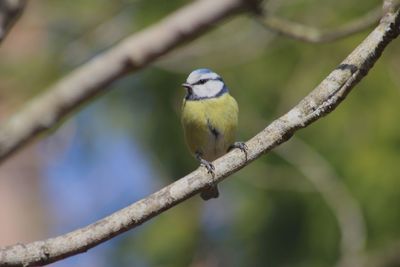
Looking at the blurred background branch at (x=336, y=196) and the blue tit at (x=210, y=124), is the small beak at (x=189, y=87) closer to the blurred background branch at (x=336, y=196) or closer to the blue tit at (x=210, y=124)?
the blue tit at (x=210, y=124)

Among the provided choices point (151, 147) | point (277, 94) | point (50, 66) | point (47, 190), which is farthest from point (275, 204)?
point (47, 190)

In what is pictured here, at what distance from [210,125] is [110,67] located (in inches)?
16.6

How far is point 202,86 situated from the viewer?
3.10m

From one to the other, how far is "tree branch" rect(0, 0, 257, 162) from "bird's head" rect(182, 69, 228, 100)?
22cm

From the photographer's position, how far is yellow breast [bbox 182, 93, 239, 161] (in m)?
A: 2.91

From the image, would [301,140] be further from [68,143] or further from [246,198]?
[68,143]

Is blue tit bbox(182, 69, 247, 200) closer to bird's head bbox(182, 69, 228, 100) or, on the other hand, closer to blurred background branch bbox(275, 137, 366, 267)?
bird's head bbox(182, 69, 228, 100)

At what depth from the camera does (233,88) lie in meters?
4.11

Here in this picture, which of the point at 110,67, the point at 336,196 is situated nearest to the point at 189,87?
the point at 110,67

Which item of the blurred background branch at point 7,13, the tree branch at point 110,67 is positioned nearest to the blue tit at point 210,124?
the tree branch at point 110,67

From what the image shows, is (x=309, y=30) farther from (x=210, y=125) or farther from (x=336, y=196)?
(x=336, y=196)

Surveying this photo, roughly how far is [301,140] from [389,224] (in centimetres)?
56

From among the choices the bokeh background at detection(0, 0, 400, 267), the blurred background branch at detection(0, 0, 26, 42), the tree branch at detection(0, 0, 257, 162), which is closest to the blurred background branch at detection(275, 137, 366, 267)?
the bokeh background at detection(0, 0, 400, 267)

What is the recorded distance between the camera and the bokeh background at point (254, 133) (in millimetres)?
3652
